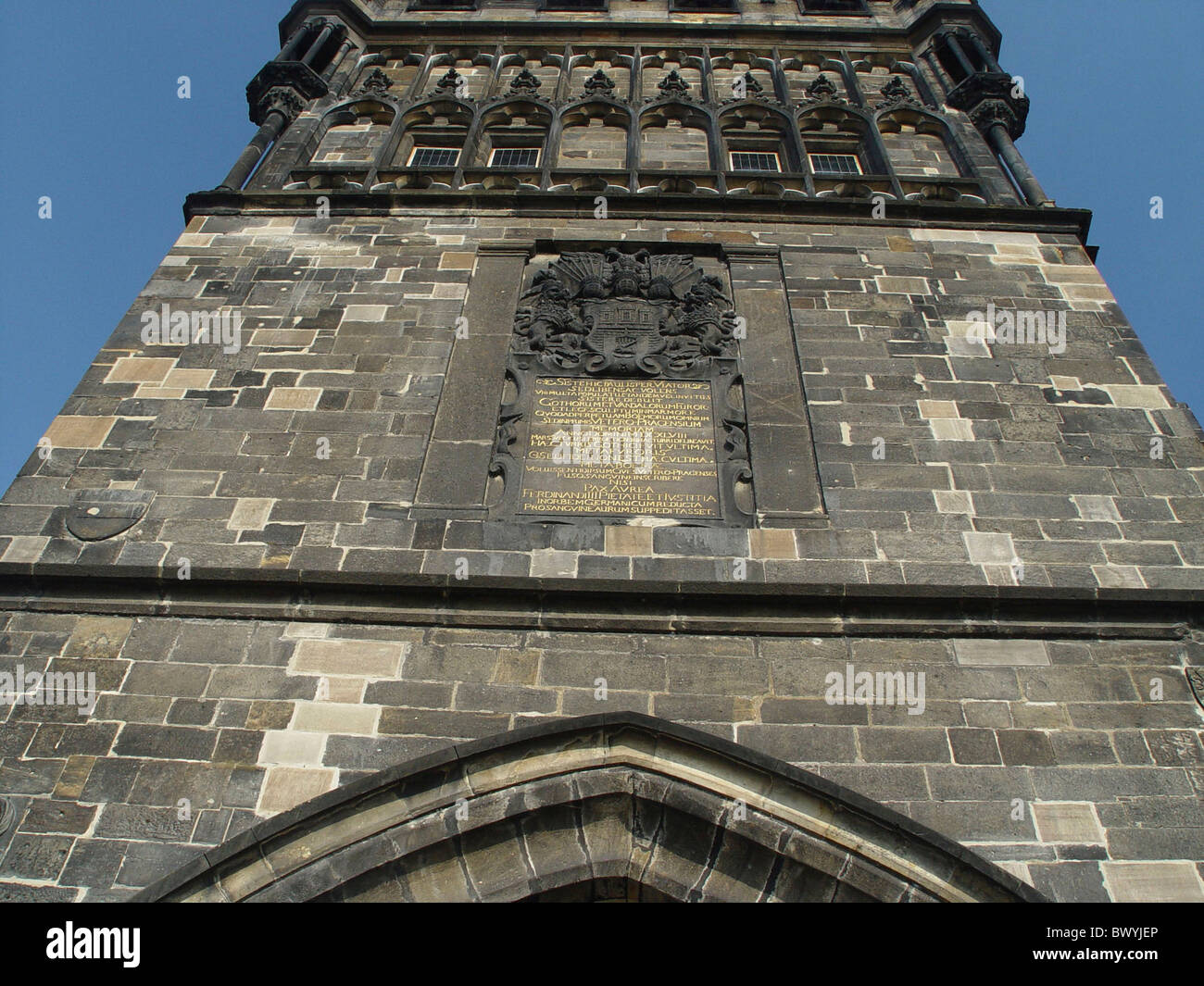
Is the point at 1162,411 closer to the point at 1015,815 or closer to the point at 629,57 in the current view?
the point at 1015,815

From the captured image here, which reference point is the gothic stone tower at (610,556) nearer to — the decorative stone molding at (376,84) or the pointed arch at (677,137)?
the pointed arch at (677,137)

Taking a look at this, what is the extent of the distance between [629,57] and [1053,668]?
1049 centimetres

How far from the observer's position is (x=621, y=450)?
721 centimetres

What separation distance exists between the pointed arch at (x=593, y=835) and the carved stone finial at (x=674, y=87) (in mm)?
9087

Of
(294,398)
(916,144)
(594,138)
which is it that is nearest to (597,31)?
(594,138)

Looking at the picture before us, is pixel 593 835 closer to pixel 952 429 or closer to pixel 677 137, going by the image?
pixel 952 429

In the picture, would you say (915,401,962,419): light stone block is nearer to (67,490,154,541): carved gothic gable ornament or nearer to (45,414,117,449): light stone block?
(67,490,154,541): carved gothic gable ornament

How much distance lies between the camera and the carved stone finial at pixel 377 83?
484 inches

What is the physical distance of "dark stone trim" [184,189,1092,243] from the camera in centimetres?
962

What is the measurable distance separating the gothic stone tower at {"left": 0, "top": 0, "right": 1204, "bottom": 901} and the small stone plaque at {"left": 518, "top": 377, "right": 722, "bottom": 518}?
3cm

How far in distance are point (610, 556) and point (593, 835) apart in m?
1.80

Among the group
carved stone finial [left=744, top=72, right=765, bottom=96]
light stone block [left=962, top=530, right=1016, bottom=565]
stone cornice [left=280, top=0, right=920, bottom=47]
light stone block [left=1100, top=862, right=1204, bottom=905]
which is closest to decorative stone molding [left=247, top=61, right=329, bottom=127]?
stone cornice [left=280, top=0, right=920, bottom=47]

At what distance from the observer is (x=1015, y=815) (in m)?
5.10
